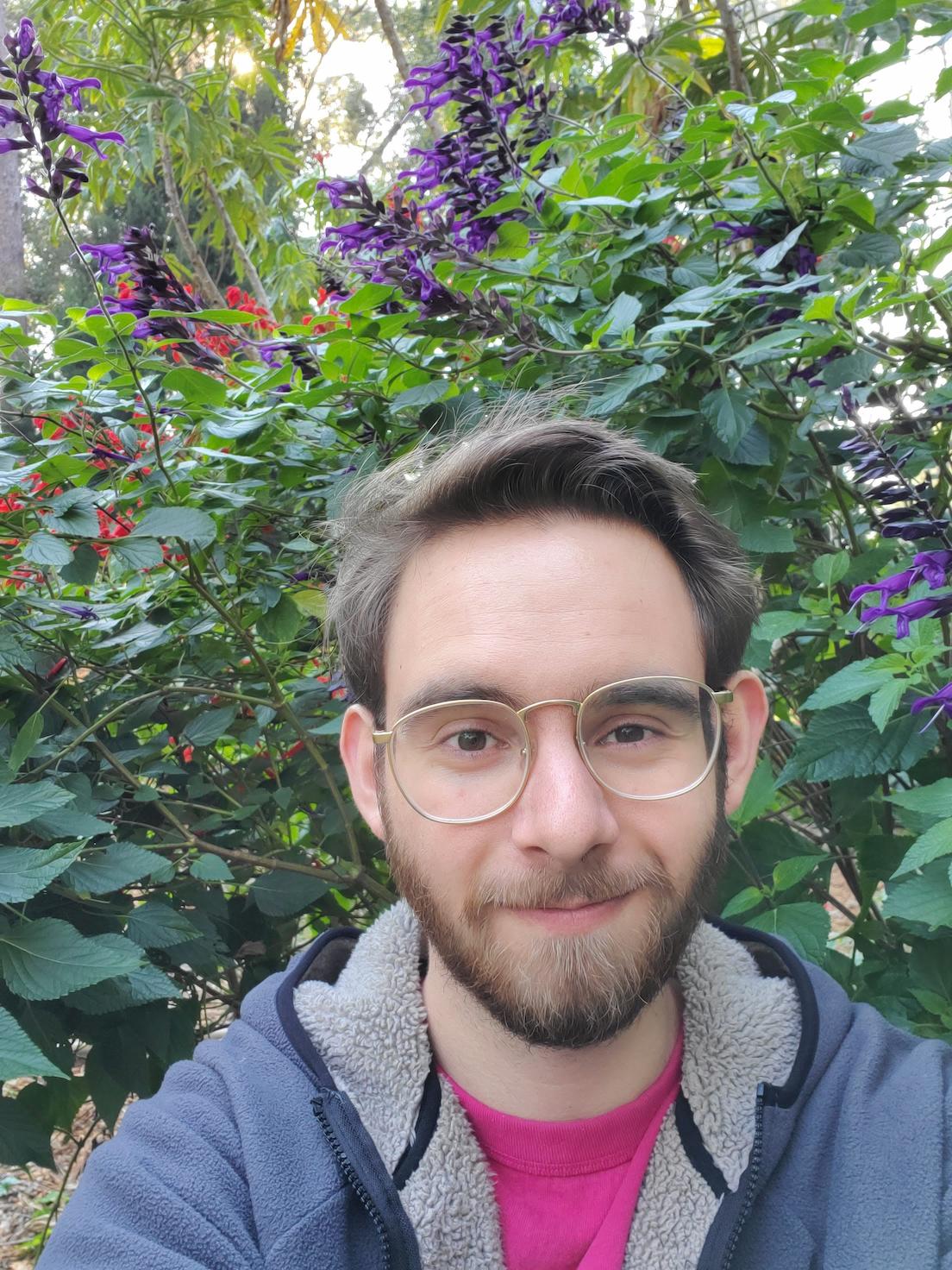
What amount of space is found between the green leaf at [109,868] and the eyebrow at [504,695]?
55 centimetres

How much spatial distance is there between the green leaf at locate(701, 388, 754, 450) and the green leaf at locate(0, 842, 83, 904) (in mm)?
1055

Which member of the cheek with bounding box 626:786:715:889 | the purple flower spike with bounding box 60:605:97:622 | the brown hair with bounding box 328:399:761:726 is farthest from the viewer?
the purple flower spike with bounding box 60:605:97:622

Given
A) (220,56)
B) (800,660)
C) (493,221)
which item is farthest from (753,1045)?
(220,56)

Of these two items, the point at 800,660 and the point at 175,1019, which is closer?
the point at 175,1019

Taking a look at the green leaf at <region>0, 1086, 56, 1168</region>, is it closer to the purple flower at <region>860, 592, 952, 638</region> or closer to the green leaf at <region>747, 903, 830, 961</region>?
the green leaf at <region>747, 903, 830, 961</region>

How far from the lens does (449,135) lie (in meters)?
1.75

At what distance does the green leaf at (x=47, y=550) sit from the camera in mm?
1443

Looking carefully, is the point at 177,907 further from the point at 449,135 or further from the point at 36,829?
the point at 449,135

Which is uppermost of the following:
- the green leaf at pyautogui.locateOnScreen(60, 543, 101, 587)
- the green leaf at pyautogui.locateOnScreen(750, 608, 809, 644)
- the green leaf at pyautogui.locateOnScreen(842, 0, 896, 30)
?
the green leaf at pyautogui.locateOnScreen(842, 0, 896, 30)

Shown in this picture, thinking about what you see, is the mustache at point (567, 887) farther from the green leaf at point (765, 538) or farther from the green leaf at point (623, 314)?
the green leaf at point (623, 314)

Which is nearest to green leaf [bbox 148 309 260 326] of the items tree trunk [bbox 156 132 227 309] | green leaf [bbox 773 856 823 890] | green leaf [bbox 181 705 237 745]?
green leaf [bbox 181 705 237 745]

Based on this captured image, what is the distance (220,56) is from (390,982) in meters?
4.77

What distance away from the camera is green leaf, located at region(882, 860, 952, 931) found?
1293 mm

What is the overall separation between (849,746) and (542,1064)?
2.17 feet
